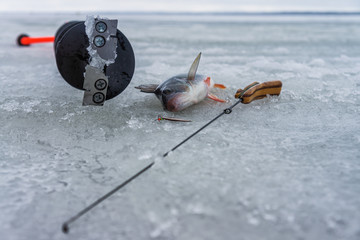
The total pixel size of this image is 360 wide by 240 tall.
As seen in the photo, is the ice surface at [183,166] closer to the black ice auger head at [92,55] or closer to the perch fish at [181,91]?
the perch fish at [181,91]

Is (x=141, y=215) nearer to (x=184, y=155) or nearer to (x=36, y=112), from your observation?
(x=184, y=155)

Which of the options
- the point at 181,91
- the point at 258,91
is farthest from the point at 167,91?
the point at 258,91

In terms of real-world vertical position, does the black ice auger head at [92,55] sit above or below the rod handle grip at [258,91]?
above

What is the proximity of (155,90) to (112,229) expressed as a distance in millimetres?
1069

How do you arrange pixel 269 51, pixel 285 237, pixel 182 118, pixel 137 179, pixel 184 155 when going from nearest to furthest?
pixel 285 237 → pixel 137 179 → pixel 184 155 → pixel 182 118 → pixel 269 51

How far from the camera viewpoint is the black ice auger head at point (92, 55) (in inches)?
63.4

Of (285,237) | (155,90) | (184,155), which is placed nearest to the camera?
(285,237)

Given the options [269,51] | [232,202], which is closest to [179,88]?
[232,202]

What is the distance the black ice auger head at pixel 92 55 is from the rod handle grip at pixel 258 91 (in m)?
0.77

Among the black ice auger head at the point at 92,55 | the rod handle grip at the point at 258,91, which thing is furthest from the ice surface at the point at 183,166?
the black ice auger head at the point at 92,55

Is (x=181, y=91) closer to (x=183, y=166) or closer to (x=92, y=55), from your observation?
(x=92, y=55)

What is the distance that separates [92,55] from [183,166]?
2.73 feet

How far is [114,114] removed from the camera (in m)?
1.74

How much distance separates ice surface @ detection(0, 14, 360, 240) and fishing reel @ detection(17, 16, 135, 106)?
0.57ft
